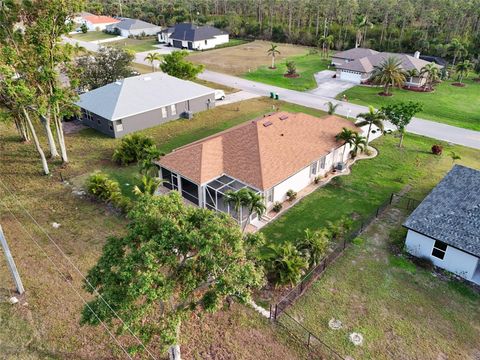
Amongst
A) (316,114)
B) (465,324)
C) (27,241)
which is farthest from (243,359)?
(316,114)

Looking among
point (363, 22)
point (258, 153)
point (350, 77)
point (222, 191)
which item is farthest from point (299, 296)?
point (363, 22)

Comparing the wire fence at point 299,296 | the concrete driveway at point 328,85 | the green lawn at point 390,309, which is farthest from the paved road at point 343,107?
the green lawn at point 390,309

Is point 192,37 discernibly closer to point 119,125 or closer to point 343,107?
point 343,107

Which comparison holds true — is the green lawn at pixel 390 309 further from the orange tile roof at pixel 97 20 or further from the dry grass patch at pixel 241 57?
the orange tile roof at pixel 97 20

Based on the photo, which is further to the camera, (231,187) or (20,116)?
(20,116)

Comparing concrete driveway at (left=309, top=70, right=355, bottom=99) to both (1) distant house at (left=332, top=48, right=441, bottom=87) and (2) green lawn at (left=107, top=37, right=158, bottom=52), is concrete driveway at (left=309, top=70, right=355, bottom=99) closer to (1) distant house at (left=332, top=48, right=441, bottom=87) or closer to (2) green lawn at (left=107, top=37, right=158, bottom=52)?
(1) distant house at (left=332, top=48, right=441, bottom=87)

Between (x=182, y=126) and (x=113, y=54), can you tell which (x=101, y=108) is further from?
(x=113, y=54)

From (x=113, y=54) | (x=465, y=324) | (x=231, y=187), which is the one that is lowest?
(x=465, y=324)
